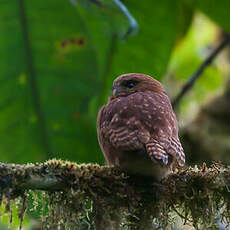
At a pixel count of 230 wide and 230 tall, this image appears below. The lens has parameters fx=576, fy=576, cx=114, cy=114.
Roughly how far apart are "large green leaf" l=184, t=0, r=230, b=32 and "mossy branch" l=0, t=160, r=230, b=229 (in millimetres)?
1591

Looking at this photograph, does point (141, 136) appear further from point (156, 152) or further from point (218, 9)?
point (218, 9)

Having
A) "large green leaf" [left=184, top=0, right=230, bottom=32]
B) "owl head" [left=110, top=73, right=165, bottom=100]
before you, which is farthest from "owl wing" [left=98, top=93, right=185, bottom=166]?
"large green leaf" [left=184, top=0, right=230, bottom=32]

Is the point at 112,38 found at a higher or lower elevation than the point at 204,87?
higher

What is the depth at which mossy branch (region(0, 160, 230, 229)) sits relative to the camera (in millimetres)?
2564

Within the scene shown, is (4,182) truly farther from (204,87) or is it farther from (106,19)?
(204,87)

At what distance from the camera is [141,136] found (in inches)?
114

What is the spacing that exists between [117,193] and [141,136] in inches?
13.0

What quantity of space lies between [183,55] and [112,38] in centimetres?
177

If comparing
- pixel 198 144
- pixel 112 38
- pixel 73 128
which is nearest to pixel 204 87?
pixel 198 144

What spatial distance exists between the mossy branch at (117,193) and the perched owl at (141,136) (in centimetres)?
8

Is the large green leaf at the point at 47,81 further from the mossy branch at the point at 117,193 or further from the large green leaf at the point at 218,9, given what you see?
the mossy branch at the point at 117,193

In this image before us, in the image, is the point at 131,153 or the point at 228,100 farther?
the point at 228,100

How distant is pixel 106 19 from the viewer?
3.72 m

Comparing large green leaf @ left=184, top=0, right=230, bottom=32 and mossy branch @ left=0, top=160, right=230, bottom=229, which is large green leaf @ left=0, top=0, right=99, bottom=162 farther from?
mossy branch @ left=0, top=160, right=230, bottom=229
